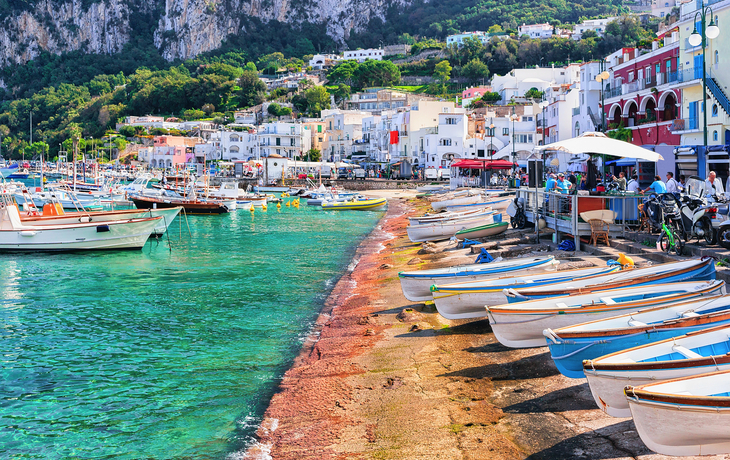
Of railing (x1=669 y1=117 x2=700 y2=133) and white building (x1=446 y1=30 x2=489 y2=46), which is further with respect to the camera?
white building (x1=446 y1=30 x2=489 y2=46)

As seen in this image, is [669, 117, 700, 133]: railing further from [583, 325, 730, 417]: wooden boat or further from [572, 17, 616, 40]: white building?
[572, 17, 616, 40]: white building

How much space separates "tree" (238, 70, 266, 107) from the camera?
165 meters

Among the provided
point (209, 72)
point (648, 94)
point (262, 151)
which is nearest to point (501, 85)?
point (262, 151)

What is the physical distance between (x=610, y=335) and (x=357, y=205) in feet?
171

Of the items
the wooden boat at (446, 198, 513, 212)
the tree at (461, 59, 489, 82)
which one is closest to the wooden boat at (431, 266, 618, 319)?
the wooden boat at (446, 198, 513, 212)

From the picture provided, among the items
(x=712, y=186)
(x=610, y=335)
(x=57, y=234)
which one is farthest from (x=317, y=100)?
(x=610, y=335)

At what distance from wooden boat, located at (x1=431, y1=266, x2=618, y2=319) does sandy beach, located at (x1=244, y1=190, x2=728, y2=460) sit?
0.50 m

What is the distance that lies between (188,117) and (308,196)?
101028 mm

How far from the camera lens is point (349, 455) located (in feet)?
25.7

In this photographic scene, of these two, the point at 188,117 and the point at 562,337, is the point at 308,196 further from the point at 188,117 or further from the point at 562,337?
the point at 188,117

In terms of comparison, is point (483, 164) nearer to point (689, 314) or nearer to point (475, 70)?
point (689, 314)

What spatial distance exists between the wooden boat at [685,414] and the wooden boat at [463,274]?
7.99 m

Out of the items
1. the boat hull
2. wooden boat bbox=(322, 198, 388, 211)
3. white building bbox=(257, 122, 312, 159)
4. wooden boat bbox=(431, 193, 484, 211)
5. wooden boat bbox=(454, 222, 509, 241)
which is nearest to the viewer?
wooden boat bbox=(454, 222, 509, 241)

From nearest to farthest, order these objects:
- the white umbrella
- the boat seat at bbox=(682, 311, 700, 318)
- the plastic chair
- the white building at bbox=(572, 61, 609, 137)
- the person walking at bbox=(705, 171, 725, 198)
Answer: the boat seat at bbox=(682, 311, 700, 318) < the person walking at bbox=(705, 171, 725, 198) < the plastic chair < the white umbrella < the white building at bbox=(572, 61, 609, 137)
